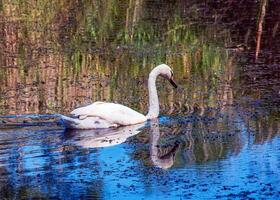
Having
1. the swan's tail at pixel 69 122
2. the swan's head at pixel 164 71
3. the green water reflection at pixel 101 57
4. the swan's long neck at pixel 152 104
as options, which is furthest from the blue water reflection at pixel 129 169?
the swan's head at pixel 164 71

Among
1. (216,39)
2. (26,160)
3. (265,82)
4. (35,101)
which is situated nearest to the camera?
(26,160)

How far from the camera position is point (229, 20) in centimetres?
1928

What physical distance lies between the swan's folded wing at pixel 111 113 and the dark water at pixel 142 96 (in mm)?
152

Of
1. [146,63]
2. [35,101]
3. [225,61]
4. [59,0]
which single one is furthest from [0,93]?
[59,0]

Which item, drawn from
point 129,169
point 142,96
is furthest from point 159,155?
point 142,96

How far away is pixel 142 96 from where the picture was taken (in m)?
13.5

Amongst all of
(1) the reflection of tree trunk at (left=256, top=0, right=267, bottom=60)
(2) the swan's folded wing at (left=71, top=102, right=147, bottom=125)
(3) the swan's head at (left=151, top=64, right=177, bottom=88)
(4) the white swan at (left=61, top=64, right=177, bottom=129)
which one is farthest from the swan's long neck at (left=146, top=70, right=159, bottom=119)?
(1) the reflection of tree trunk at (left=256, top=0, right=267, bottom=60)

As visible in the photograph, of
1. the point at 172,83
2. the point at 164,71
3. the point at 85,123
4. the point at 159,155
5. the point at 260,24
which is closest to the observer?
the point at 159,155

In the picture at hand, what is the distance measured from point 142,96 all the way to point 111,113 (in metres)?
1.84

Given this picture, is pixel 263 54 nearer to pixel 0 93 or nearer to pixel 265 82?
pixel 265 82

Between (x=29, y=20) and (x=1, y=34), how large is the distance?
5.33ft

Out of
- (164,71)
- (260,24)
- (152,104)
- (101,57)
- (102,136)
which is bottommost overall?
(102,136)

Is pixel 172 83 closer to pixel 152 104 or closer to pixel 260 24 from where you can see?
pixel 152 104

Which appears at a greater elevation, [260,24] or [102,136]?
[260,24]
